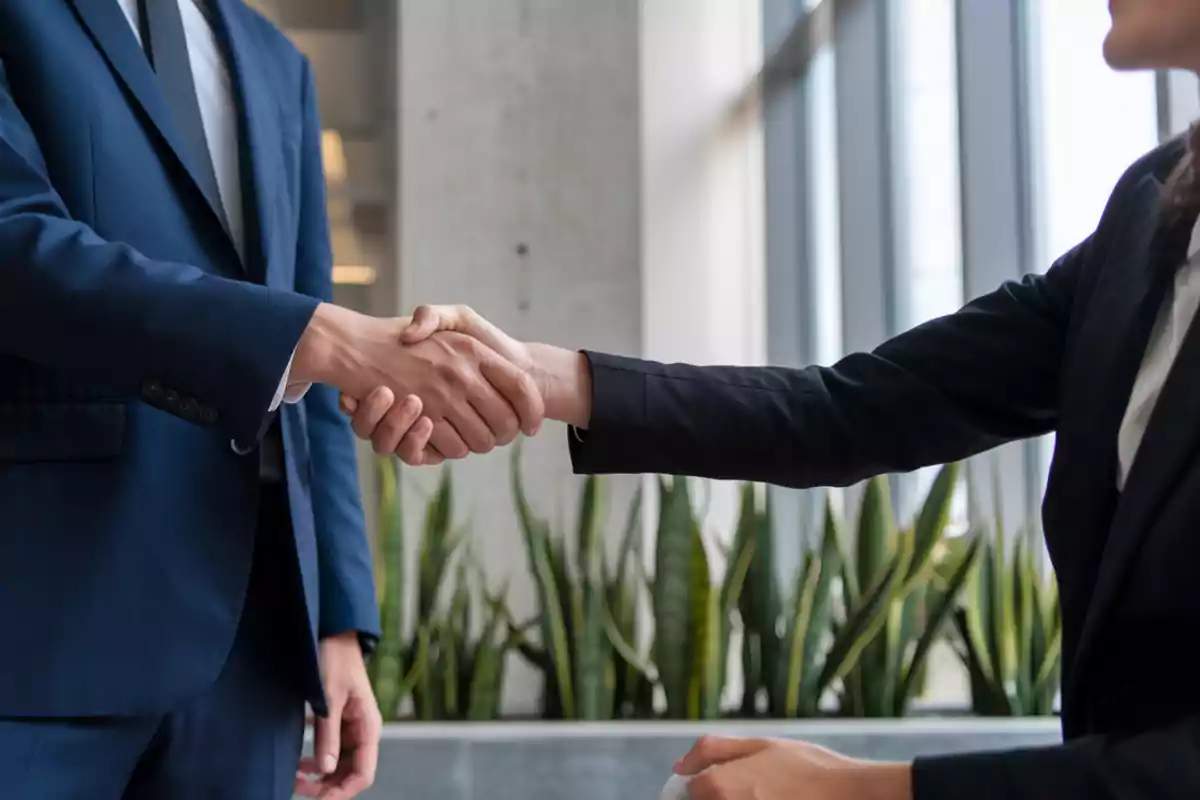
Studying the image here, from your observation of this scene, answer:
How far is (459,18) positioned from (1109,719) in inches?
108

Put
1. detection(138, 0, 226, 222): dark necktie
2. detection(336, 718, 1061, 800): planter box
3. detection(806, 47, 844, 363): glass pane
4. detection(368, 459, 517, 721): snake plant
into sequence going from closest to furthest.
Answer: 1. detection(138, 0, 226, 222): dark necktie
2. detection(336, 718, 1061, 800): planter box
3. detection(368, 459, 517, 721): snake plant
4. detection(806, 47, 844, 363): glass pane

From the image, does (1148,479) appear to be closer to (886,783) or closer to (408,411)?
(886,783)

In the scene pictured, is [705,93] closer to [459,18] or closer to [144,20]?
[459,18]

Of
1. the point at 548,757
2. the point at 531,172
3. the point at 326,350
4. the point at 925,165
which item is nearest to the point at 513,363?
the point at 326,350

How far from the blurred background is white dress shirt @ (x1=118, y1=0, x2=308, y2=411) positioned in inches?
40.3


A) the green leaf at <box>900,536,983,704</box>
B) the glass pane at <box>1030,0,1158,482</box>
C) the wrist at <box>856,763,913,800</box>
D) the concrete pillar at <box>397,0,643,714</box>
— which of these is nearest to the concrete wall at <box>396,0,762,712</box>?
the concrete pillar at <box>397,0,643,714</box>

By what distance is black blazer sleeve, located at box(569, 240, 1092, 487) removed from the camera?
1014 mm

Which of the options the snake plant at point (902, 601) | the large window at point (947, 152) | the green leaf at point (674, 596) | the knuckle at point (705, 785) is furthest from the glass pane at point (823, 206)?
the knuckle at point (705, 785)

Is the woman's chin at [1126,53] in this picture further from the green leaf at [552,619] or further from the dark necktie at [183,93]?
the green leaf at [552,619]

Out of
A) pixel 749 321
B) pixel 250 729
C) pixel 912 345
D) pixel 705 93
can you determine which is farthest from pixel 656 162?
pixel 250 729

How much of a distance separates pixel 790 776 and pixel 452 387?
60 centimetres

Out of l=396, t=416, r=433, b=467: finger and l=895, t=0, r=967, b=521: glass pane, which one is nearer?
l=396, t=416, r=433, b=467: finger

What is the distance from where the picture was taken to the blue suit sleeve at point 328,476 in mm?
1082

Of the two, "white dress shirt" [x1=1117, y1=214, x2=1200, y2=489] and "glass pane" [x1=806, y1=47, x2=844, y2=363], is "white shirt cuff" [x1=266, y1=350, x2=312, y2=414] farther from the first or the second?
"glass pane" [x1=806, y1=47, x2=844, y2=363]
